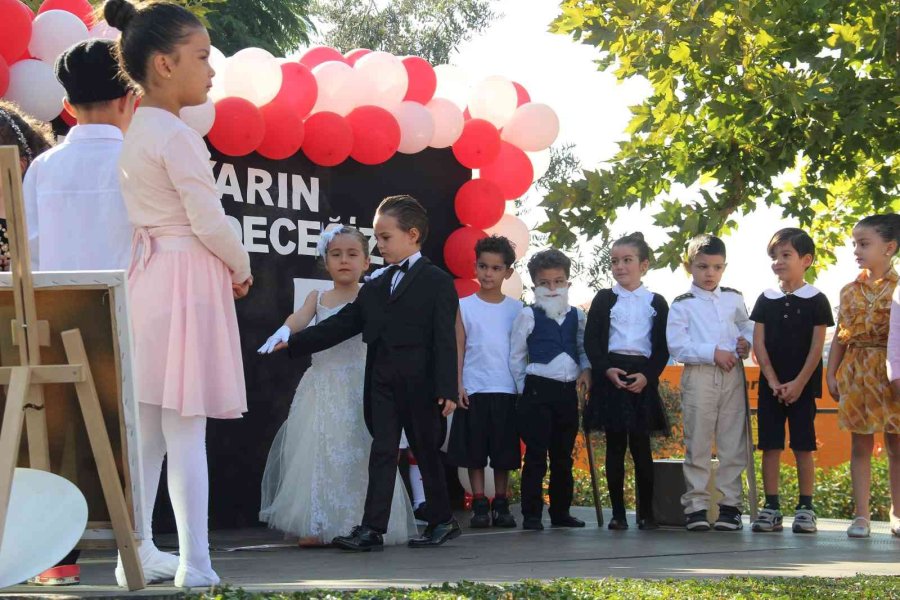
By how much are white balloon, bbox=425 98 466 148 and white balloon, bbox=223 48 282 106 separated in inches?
56.2

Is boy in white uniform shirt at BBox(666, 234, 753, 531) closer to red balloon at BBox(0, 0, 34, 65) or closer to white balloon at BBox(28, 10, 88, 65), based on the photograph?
white balloon at BBox(28, 10, 88, 65)

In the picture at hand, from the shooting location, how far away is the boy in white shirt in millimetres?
7918

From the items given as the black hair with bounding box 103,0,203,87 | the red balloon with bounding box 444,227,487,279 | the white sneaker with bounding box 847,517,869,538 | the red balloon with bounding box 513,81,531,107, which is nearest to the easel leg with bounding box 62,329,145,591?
→ the black hair with bounding box 103,0,203,87

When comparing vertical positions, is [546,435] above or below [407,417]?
below

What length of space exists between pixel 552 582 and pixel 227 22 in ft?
67.8

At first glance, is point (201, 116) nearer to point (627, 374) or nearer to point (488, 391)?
point (488, 391)

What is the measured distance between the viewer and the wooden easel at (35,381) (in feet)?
11.6

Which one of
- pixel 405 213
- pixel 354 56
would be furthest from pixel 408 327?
pixel 354 56

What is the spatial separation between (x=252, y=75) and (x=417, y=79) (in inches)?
59.1

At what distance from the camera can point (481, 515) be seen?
779 centimetres

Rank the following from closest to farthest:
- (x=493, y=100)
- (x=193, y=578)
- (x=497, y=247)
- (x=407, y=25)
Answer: (x=193, y=578), (x=497, y=247), (x=493, y=100), (x=407, y=25)

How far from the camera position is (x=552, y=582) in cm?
435

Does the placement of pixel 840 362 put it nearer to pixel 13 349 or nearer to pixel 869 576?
pixel 869 576

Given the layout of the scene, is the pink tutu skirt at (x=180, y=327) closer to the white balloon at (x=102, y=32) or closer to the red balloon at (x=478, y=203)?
the white balloon at (x=102, y=32)
